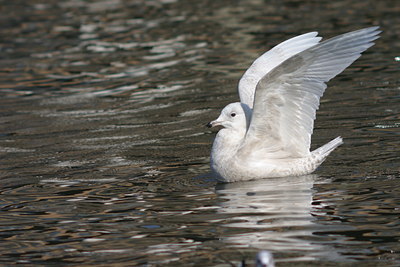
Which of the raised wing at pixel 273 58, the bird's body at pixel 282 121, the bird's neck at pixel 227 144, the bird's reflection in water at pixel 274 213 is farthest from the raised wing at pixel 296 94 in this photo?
the raised wing at pixel 273 58

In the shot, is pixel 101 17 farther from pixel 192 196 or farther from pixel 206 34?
pixel 192 196

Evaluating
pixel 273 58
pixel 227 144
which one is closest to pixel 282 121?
pixel 227 144

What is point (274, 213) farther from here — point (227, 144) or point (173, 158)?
point (173, 158)

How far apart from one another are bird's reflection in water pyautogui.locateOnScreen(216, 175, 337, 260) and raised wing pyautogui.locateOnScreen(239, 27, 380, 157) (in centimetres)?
43

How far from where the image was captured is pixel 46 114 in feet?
45.5

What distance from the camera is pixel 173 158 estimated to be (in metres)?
10.2

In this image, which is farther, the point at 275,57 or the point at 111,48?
the point at 111,48

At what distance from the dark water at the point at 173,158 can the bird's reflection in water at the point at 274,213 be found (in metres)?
0.02

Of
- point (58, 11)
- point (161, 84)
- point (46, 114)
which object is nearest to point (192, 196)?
point (46, 114)

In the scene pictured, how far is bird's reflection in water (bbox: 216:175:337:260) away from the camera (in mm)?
6598

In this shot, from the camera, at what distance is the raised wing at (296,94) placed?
8.33m

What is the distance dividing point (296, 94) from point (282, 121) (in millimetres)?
402

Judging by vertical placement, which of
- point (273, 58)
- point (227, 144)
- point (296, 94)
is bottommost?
point (227, 144)

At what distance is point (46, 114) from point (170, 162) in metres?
4.52
